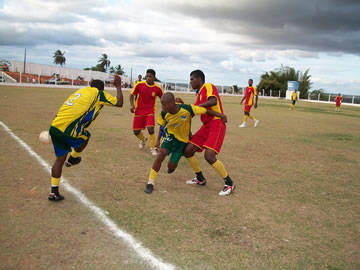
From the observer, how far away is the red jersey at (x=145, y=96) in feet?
27.7

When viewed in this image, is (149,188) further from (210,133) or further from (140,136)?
(140,136)

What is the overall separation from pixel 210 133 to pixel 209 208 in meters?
1.28

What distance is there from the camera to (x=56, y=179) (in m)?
4.67

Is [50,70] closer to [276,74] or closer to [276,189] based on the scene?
[276,74]

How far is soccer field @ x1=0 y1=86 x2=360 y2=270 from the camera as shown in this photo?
3381mm

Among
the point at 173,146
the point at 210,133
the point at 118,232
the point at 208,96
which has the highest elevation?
the point at 208,96

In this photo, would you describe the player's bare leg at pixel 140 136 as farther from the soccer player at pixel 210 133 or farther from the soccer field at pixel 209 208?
the soccer player at pixel 210 133

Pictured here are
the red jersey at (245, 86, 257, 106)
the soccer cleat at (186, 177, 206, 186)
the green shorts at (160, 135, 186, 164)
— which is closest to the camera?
the green shorts at (160, 135, 186, 164)

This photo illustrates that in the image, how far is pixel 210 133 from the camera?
5.32m

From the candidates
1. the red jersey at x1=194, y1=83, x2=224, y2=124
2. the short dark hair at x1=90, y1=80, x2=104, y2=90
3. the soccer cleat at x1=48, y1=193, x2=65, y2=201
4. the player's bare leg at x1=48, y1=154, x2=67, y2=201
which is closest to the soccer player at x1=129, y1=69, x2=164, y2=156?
the red jersey at x1=194, y1=83, x2=224, y2=124

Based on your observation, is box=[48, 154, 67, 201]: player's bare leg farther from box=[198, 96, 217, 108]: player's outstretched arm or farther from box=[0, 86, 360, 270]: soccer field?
box=[198, 96, 217, 108]: player's outstretched arm

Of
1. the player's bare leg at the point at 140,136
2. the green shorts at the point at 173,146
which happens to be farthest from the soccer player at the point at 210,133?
the player's bare leg at the point at 140,136

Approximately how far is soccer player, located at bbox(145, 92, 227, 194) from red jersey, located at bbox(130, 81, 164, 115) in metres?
3.03

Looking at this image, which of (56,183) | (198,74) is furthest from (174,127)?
(56,183)
